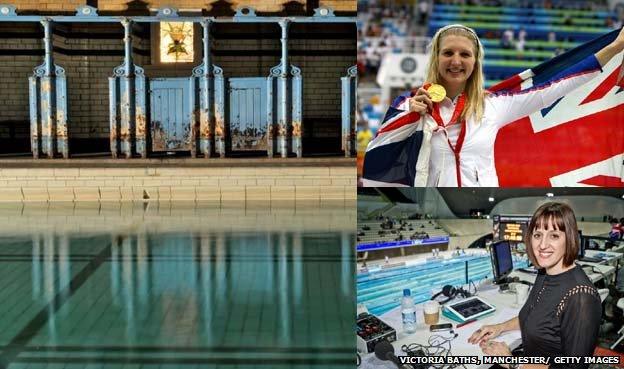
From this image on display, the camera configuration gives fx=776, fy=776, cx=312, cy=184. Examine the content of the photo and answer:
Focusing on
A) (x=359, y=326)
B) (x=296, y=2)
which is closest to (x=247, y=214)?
(x=296, y=2)

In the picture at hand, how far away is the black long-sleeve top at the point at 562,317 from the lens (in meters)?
2.48

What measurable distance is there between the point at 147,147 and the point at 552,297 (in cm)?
1140

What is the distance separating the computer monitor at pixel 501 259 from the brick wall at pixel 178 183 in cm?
935

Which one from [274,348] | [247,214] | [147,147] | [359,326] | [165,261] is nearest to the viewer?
[359,326]

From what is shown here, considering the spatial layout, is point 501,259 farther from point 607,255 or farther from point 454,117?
point 454,117

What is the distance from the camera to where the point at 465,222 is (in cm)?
264

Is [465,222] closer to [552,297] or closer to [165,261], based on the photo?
[552,297]

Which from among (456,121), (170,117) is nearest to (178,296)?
(456,121)

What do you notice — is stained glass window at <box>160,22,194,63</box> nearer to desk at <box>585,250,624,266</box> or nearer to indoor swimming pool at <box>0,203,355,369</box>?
indoor swimming pool at <box>0,203,355,369</box>

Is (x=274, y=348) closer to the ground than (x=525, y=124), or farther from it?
closer to the ground

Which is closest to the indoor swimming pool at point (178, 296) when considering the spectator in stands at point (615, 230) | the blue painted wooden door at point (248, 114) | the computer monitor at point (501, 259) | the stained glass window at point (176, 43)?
the computer monitor at point (501, 259)

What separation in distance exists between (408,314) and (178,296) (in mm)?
3476

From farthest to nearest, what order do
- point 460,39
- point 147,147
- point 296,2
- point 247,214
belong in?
point 296,2
point 147,147
point 247,214
point 460,39

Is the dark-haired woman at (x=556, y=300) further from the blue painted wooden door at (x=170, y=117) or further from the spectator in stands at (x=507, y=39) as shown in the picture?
the blue painted wooden door at (x=170, y=117)
